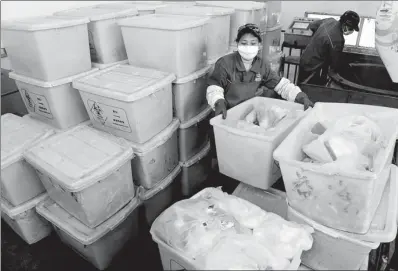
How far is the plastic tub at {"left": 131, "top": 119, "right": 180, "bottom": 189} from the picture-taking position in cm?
179

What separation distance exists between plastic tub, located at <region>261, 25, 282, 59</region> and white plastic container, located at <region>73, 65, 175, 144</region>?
1593 millimetres

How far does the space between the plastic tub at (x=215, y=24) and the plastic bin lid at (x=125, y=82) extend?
1.79 ft

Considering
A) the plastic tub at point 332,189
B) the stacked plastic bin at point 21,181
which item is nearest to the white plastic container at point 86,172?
the stacked plastic bin at point 21,181

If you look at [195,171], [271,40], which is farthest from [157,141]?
[271,40]

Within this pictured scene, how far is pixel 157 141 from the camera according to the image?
1840 mm

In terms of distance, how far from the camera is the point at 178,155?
2166mm

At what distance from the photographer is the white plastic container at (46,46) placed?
1.62 metres

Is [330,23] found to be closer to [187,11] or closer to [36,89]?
[187,11]

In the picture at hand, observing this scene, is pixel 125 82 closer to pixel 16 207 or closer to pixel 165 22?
pixel 165 22

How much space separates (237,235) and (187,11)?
1.70 meters

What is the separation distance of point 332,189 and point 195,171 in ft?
4.01

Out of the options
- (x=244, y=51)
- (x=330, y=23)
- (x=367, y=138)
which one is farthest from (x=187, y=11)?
(x=367, y=138)

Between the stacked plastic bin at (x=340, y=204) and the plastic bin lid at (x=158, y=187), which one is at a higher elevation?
the stacked plastic bin at (x=340, y=204)

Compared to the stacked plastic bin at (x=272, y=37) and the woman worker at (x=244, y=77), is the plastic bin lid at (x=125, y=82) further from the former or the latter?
the stacked plastic bin at (x=272, y=37)
